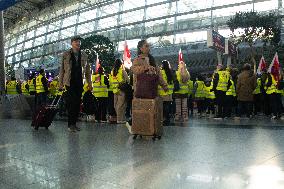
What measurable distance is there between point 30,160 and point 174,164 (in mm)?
1247

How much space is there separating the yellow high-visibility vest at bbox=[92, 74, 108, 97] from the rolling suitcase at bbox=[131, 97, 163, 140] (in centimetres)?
325

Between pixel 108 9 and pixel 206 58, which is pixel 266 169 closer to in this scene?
pixel 206 58

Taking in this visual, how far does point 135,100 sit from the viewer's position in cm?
452

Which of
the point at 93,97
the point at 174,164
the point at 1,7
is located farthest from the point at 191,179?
the point at 1,7

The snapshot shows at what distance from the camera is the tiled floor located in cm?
230

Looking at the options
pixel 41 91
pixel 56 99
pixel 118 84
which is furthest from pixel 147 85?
pixel 41 91

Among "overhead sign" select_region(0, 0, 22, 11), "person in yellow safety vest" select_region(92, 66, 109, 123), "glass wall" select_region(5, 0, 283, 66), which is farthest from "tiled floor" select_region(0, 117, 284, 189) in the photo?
"glass wall" select_region(5, 0, 283, 66)

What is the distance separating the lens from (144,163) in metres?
2.92

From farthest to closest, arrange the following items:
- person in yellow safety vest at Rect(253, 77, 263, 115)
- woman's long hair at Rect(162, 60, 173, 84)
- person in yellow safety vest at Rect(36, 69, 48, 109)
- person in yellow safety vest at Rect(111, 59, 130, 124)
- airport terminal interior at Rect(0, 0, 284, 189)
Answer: person in yellow safety vest at Rect(36, 69, 48, 109)
person in yellow safety vest at Rect(253, 77, 263, 115)
person in yellow safety vest at Rect(111, 59, 130, 124)
woman's long hair at Rect(162, 60, 173, 84)
airport terminal interior at Rect(0, 0, 284, 189)

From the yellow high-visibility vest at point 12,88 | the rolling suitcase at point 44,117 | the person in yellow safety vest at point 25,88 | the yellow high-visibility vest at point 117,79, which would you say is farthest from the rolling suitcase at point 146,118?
the yellow high-visibility vest at point 12,88

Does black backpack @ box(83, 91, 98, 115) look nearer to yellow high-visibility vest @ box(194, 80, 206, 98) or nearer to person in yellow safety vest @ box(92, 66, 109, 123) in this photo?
person in yellow safety vest @ box(92, 66, 109, 123)

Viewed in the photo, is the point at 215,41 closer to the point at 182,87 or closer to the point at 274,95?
the point at 274,95

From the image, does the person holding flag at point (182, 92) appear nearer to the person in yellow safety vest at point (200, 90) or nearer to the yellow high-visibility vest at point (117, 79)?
the yellow high-visibility vest at point (117, 79)

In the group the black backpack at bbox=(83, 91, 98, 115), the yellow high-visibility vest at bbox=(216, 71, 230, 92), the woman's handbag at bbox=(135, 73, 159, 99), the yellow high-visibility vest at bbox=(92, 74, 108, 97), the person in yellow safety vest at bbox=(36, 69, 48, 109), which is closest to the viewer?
the woman's handbag at bbox=(135, 73, 159, 99)
